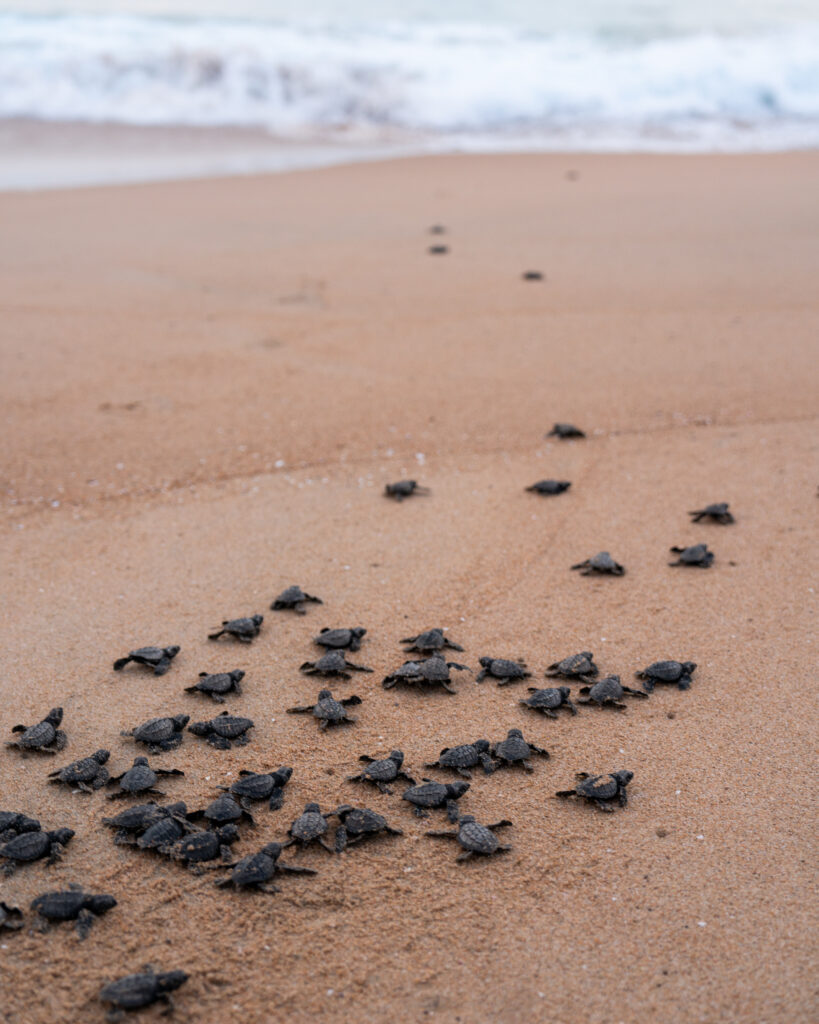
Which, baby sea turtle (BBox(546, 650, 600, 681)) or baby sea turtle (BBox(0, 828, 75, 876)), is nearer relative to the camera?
baby sea turtle (BBox(0, 828, 75, 876))

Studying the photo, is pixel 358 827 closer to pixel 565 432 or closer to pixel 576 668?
pixel 576 668

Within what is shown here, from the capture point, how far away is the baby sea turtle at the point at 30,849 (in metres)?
A: 2.04

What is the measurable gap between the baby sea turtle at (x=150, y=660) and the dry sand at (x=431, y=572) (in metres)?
0.05

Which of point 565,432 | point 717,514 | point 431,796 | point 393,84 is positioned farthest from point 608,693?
point 393,84

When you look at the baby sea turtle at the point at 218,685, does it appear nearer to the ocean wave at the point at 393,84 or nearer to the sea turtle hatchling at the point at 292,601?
the sea turtle hatchling at the point at 292,601

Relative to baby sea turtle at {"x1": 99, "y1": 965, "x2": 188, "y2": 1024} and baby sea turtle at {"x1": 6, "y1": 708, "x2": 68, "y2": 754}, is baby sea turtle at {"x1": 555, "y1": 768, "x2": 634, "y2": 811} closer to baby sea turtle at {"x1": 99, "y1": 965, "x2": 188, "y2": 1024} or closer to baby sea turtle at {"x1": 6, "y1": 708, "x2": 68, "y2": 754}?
baby sea turtle at {"x1": 99, "y1": 965, "x2": 188, "y2": 1024}

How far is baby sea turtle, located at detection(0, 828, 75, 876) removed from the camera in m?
2.04

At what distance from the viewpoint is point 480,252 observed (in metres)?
6.82

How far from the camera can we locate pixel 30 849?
205 cm

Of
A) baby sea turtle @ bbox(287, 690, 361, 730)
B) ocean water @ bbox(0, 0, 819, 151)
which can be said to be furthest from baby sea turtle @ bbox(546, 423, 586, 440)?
ocean water @ bbox(0, 0, 819, 151)

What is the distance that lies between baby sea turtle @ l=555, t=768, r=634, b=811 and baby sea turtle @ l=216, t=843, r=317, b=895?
0.70 m

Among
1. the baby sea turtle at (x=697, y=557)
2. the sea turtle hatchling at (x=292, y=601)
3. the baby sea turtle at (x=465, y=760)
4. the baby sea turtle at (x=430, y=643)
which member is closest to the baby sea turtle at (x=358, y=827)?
the baby sea turtle at (x=465, y=760)

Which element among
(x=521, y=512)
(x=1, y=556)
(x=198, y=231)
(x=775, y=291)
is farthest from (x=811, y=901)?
(x=198, y=231)

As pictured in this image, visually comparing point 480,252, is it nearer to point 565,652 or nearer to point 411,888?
point 565,652
